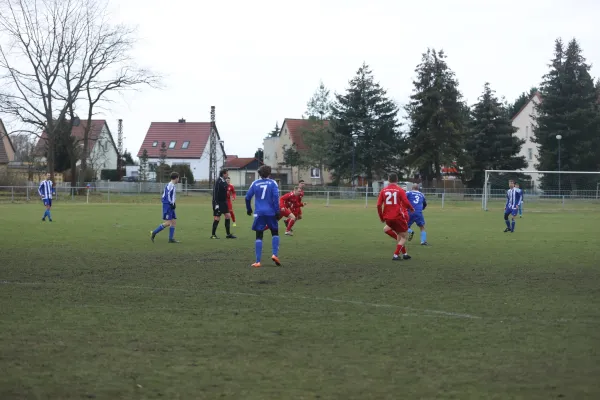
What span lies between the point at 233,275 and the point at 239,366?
251 inches

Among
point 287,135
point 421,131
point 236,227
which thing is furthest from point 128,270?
point 287,135

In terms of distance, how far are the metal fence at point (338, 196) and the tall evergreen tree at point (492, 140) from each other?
1574 cm

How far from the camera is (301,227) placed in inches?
1073

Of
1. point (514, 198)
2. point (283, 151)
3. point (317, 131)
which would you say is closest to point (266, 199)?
point (514, 198)

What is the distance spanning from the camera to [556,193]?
2015 inches

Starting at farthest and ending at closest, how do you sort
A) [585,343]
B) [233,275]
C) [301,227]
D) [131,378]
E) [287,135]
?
1. [287,135]
2. [301,227]
3. [233,275]
4. [585,343]
5. [131,378]

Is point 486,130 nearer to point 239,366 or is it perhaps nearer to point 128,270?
point 128,270

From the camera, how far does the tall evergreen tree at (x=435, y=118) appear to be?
229ft

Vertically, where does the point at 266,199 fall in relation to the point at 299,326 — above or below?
above

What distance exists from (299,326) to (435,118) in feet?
209

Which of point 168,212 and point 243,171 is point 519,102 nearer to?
point 243,171

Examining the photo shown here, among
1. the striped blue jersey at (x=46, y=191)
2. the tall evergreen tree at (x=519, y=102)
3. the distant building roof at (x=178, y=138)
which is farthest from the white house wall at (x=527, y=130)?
the striped blue jersey at (x=46, y=191)

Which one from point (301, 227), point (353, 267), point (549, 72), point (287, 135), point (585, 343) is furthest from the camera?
point (287, 135)

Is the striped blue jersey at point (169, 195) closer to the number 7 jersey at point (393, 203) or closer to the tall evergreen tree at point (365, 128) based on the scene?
the number 7 jersey at point (393, 203)
